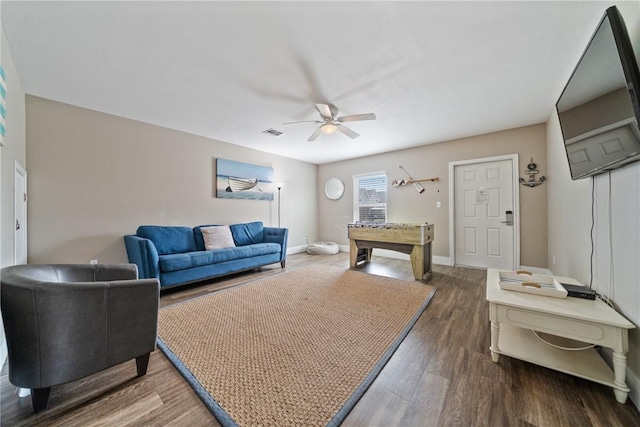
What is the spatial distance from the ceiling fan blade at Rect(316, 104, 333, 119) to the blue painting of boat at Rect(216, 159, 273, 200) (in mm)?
2474

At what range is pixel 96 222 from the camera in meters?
3.06

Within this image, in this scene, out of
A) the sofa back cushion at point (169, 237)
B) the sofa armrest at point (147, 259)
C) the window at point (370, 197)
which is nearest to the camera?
the sofa armrest at point (147, 259)

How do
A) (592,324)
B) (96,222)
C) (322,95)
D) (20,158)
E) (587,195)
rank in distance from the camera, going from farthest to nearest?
(96,222) < (322,95) < (20,158) < (587,195) < (592,324)

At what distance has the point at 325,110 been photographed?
2707mm

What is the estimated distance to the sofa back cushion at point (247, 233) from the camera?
4.26 metres

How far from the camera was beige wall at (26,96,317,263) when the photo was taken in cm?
271

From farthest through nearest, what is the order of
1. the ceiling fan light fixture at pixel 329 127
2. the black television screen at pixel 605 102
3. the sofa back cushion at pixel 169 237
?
1. the sofa back cushion at pixel 169 237
2. the ceiling fan light fixture at pixel 329 127
3. the black television screen at pixel 605 102

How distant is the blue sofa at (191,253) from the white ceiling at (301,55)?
1761 millimetres

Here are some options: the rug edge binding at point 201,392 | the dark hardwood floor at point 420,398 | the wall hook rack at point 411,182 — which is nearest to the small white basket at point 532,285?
the dark hardwood floor at point 420,398

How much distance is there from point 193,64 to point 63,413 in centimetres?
264

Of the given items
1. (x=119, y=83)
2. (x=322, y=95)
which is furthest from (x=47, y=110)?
(x=322, y=95)

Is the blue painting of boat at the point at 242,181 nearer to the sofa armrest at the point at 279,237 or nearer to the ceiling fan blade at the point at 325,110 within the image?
the sofa armrest at the point at 279,237

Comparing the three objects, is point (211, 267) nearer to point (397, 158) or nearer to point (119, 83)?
point (119, 83)

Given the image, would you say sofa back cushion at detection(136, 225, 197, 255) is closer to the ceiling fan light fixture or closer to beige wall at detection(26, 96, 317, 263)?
beige wall at detection(26, 96, 317, 263)
